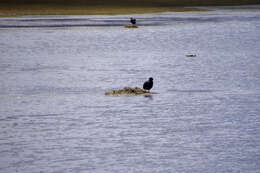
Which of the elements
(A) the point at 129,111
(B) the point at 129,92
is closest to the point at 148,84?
(B) the point at 129,92

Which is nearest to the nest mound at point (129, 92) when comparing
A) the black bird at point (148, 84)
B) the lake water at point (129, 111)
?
the black bird at point (148, 84)

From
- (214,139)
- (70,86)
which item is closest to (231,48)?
(70,86)

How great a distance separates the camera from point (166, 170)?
12.6 metres

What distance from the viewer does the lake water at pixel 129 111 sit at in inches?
527

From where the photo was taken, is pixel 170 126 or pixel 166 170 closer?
pixel 166 170

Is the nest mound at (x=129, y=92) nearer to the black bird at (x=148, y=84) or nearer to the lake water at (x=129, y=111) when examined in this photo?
the black bird at (x=148, y=84)

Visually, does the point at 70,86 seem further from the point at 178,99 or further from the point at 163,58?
the point at 163,58

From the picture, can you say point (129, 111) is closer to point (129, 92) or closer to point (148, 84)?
point (148, 84)

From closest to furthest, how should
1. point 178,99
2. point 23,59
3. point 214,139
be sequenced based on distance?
point 214,139, point 178,99, point 23,59

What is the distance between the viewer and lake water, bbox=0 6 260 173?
1339 centimetres

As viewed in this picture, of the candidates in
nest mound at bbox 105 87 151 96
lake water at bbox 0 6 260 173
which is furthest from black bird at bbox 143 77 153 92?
lake water at bbox 0 6 260 173

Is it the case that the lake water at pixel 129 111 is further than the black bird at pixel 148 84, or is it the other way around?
the black bird at pixel 148 84

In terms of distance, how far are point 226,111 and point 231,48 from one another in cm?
2275

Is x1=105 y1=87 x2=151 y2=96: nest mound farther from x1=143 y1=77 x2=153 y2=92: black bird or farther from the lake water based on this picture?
the lake water
